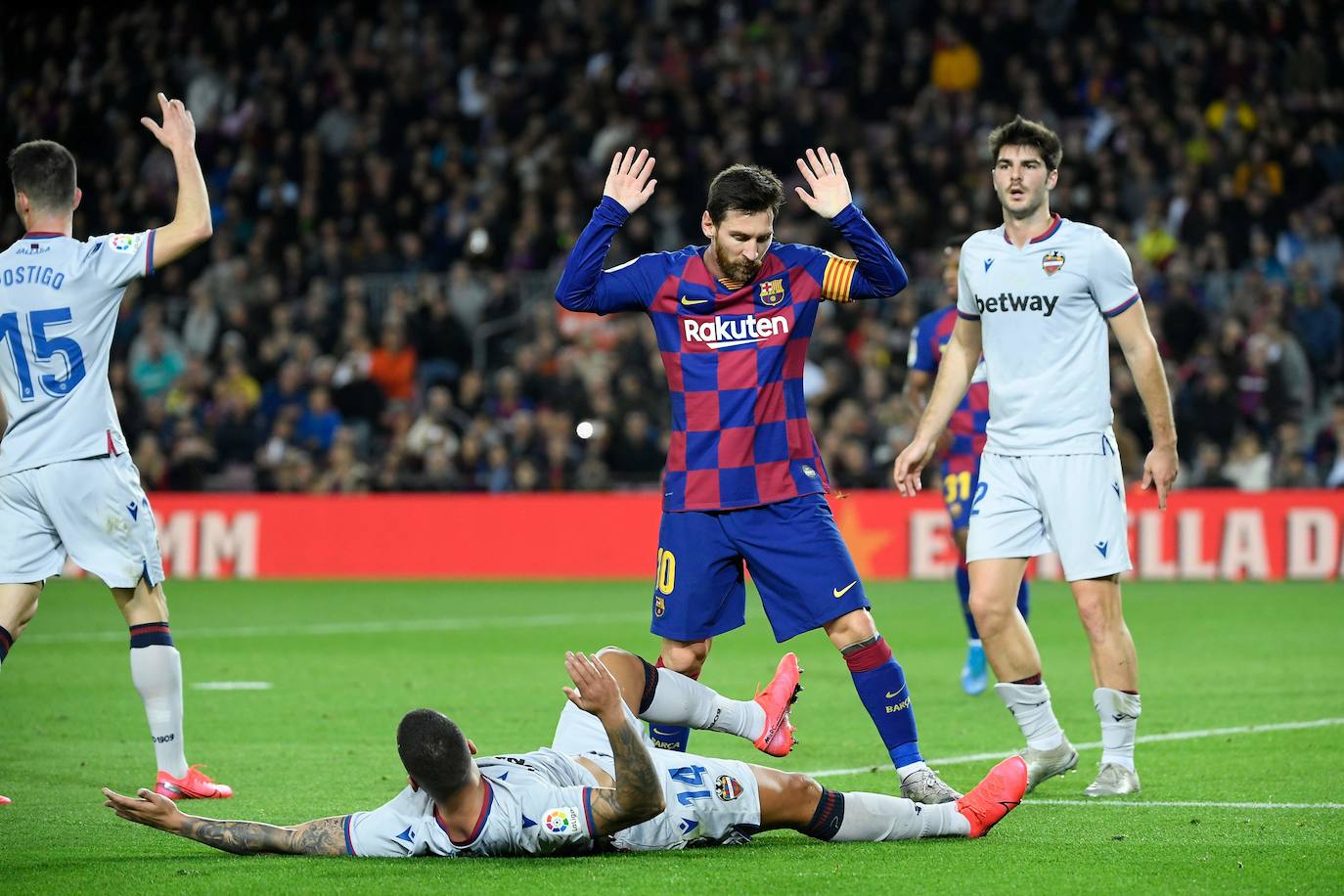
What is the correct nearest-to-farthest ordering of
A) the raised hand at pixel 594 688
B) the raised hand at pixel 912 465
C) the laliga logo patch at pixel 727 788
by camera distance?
1. the raised hand at pixel 594 688
2. the laliga logo patch at pixel 727 788
3. the raised hand at pixel 912 465

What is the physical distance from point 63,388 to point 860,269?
319 cm

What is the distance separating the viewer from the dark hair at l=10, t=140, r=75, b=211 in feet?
24.1

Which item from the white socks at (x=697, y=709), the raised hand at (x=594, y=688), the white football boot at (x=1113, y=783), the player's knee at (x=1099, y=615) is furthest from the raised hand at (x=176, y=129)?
the white football boot at (x=1113, y=783)

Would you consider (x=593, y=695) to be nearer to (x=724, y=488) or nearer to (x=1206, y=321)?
(x=724, y=488)

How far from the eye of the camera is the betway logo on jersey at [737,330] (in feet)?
23.2

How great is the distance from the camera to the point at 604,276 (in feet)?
23.8

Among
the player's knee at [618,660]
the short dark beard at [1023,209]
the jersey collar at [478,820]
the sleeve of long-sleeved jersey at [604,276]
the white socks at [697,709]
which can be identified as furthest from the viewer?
the short dark beard at [1023,209]

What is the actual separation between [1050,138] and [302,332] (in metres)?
17.4

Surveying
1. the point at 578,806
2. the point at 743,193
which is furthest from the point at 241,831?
the point at 743,193

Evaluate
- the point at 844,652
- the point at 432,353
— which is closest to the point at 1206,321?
the point at 432,353

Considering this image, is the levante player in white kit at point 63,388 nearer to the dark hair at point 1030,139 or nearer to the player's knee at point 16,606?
the player's knee at point 16,606

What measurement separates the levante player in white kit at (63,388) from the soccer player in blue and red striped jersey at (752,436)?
181cm

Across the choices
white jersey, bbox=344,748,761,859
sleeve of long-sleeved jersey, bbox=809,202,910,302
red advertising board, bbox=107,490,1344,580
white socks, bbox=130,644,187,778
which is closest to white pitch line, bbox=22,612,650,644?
red advertising board, bbox=107,490,1344,580

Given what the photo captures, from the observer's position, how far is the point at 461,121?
86.7 feet
